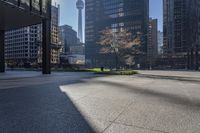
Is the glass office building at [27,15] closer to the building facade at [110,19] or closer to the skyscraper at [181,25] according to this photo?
the skyscraper at [181,25]

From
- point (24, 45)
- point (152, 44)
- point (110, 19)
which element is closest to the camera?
point (24, 45)

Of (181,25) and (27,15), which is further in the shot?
(181,25)

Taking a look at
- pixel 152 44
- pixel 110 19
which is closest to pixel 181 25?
pixel 152 44

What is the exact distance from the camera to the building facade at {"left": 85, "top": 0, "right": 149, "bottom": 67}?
116 m

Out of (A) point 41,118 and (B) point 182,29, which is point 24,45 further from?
(A) point 41,118

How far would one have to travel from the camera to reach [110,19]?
416ft

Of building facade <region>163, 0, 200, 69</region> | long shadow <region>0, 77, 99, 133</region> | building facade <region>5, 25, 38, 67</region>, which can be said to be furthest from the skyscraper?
long shadow <region>0, 77, 99, 133</region>

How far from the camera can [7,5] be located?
814 inches

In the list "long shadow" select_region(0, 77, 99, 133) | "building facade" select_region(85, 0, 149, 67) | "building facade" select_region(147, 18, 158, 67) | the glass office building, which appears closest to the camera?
"long shadow" select_region(0, 77, 99, 133)

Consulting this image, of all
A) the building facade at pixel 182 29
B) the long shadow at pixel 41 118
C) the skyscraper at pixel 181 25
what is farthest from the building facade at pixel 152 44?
the long shadow at pixel 41 118

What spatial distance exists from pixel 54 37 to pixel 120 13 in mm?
36004

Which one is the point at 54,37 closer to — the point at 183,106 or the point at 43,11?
the point at 43,11

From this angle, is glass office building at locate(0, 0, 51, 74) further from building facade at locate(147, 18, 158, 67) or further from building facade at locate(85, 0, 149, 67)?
building facade at locate(85, 0, 149, 67)

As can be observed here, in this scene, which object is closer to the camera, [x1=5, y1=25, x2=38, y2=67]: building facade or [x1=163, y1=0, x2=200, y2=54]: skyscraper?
[x1=163, y1=0, x2=200, y2=54]: skyscraper
